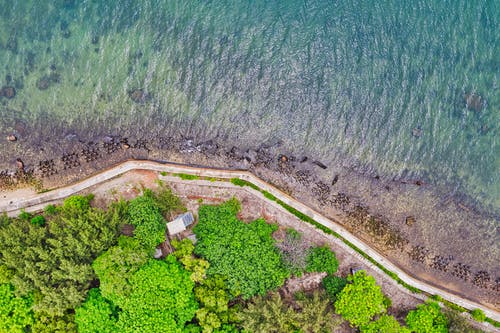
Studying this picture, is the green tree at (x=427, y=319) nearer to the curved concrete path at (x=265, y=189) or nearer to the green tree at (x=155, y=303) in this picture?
the curved concrete path at (x=265, y=189)

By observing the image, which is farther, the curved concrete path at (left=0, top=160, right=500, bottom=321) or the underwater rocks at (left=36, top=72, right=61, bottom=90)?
the underwater rocks at (left=36, top=72, right=61, bottom=90)

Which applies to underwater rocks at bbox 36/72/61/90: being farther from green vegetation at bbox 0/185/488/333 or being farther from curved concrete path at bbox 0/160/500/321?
green vegetation at bbox 0/185/488/333

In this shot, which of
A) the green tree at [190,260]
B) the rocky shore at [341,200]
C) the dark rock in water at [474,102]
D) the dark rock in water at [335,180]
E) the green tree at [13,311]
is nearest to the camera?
the green tree at [13,311]

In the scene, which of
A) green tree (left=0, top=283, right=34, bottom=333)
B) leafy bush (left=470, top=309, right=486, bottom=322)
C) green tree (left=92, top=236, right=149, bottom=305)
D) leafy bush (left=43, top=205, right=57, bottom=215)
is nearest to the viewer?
green tree (left=92, top=236, right=149, bottom=305)

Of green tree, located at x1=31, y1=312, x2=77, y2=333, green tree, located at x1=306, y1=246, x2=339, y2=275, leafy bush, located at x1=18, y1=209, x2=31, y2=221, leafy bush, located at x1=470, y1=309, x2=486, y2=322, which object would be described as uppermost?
leafy bush, located at x1=18, y1=209, x2=31, y2=221

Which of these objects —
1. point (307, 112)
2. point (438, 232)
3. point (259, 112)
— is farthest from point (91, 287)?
point (438, 232)

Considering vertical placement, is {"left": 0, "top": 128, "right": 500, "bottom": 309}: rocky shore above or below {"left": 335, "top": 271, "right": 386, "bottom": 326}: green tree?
above

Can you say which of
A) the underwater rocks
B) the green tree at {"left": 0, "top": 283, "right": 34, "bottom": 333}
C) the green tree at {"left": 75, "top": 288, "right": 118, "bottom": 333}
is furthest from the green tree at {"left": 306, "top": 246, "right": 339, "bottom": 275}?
the underwater rocks

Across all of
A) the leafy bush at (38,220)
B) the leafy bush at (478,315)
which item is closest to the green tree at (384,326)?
the leafy bush at (478,315)
